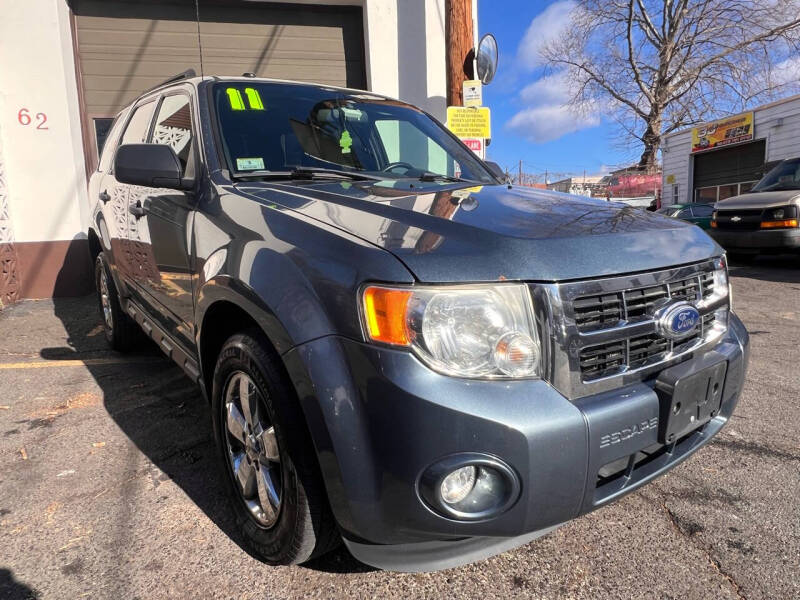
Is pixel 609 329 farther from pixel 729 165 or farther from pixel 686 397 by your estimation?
pixel 729 165

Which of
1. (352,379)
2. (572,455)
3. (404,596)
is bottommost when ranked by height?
(404,596)

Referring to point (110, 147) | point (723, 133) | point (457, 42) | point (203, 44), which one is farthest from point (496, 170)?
point (723, 133)

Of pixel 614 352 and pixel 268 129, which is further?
pixel 268 129

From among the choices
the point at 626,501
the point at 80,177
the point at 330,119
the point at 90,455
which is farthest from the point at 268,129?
the point at 80,177

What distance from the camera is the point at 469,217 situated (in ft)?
5.67

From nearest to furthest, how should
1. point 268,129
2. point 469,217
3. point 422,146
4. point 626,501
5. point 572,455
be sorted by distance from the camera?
1. point 572,455
2. point 469,217
3. point 626,501
4. point 268,129
5. point 422,146

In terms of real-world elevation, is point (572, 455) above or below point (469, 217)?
below

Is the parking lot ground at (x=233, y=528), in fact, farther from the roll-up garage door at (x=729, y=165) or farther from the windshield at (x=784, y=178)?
the roll-up garage door at (x=729, y=165)

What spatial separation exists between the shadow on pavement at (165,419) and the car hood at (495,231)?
3.78 ft

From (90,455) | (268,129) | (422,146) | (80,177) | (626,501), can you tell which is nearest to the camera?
(626,501)

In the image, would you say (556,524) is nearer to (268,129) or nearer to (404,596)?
(404,596)

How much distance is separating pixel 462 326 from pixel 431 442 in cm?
31

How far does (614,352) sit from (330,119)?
6.45 feet

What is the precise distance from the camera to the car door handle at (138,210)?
296 centimetres
